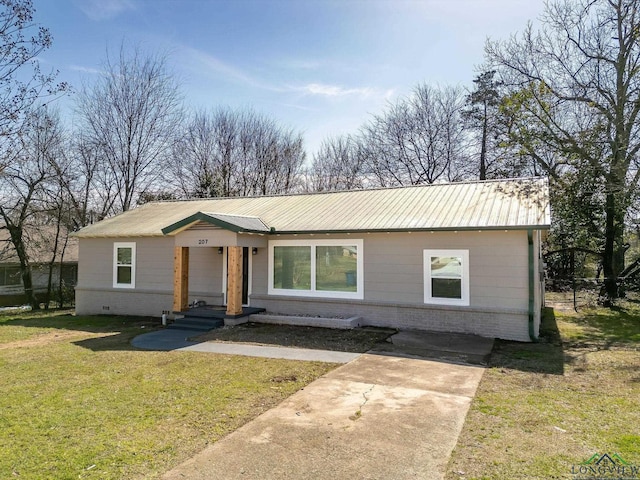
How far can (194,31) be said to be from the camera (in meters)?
13.3

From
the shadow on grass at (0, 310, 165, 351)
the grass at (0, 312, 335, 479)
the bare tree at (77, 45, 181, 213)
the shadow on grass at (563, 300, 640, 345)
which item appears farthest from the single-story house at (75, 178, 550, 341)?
the bare tree at (77, 45, 181, 213)

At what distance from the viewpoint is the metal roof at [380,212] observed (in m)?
10.0

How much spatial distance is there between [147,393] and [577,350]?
8.39m

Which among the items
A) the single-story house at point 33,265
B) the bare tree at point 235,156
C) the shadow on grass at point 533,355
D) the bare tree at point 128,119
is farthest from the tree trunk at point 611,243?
the single-story house at point 33,265

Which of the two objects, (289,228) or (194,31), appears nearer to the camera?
(289,228)

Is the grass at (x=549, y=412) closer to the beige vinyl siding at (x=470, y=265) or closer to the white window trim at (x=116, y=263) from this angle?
the beige vinyl siding at (x=470, y=265)

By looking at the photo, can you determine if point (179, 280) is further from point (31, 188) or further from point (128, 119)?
point (128, 119)

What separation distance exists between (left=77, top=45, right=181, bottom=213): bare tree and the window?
6.07 meters

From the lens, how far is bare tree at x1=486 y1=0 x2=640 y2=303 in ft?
47.6

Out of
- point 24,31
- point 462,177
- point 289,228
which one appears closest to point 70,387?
point 24,31

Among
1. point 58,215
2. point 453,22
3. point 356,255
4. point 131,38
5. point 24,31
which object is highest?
point 131,38

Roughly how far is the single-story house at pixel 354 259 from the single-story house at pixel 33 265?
24.5ft

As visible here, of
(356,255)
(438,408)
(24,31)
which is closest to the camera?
(438,408)

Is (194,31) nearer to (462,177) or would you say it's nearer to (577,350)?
(577,350)
